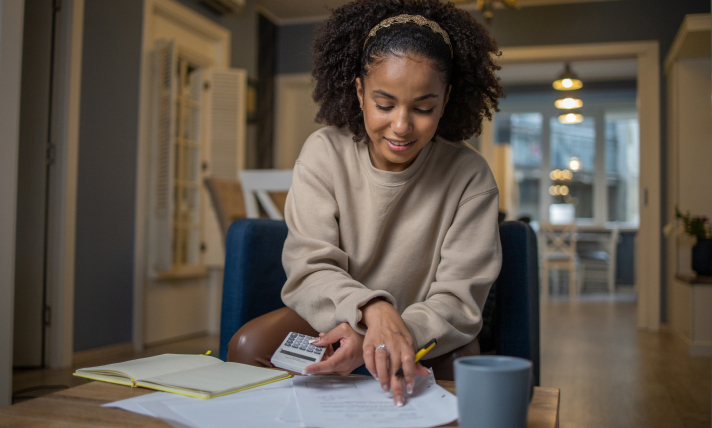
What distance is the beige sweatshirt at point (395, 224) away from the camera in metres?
Answer: 1.04

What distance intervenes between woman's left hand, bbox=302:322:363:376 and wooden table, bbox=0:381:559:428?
0.71ft

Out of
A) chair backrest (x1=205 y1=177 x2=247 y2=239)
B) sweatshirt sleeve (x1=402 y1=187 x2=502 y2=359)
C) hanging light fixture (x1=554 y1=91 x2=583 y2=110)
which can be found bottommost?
sweatshirt sleeve (x1=402 y1=187 x2=502 y2=359)

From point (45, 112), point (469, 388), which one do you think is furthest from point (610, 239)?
point (469, 388)

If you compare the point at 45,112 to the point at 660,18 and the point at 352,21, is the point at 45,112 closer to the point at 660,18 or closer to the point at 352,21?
the point at 352,21

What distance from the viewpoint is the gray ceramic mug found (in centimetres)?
51

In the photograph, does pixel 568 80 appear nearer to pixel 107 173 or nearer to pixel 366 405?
pixel 107 173

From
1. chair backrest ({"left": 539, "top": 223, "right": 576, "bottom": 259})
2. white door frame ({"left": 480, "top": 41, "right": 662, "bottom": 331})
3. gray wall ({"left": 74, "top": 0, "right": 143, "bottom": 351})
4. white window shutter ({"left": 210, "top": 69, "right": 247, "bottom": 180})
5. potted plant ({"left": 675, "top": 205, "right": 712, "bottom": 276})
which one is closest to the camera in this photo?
gray wall ({"left": 74, "top": 0, "right": 143, "bottom": 351})

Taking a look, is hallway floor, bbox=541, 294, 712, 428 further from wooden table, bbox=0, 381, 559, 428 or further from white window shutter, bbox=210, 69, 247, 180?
white window shutter, bbox=210, 69, 247, 180

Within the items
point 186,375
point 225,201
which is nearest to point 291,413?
point 186,375

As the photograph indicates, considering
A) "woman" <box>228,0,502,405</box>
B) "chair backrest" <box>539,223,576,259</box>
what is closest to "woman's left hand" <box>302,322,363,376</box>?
"woman" <box>228,0,502,405</box>

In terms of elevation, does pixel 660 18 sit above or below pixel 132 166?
above

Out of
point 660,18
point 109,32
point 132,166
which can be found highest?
point 660,18

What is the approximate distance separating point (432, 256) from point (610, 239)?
7.13 m

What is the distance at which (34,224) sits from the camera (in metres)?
2.80
